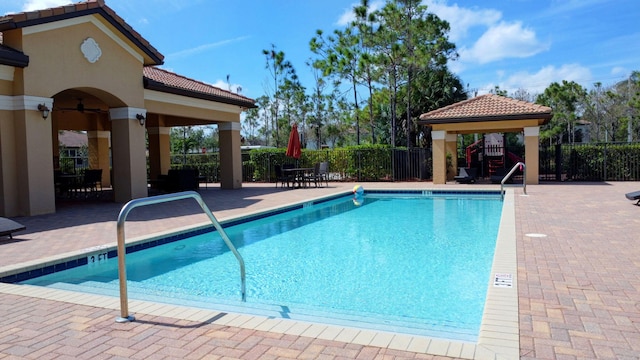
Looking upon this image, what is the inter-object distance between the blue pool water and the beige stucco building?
5.59 m

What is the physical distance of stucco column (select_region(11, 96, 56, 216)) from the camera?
11156 millimetres

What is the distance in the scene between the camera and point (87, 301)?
4.55 meters

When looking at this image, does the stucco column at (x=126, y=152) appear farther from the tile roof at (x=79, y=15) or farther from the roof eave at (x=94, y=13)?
the tile roof at (x=79, y=15)

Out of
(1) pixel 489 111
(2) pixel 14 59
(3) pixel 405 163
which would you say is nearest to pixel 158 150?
(2) pixel 14 59

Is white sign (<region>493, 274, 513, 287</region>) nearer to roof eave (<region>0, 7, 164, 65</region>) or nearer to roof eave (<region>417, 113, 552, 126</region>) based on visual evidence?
roof eave (<region>0, 7, 164, 65</region>)

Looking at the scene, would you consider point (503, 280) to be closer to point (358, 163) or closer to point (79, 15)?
point (79, 15)

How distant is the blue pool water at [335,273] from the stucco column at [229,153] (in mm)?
8769

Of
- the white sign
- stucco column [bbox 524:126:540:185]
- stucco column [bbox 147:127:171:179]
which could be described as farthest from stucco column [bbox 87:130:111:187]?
the white sign

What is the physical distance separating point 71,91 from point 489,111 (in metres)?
15.7

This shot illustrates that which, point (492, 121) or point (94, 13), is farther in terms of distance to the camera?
point (492, 121)

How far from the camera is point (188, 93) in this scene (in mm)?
16297

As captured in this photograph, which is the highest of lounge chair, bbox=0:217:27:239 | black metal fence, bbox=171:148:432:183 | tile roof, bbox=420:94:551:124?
tile roof, bbox=420:94:551:124

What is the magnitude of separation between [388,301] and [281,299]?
4.23ft

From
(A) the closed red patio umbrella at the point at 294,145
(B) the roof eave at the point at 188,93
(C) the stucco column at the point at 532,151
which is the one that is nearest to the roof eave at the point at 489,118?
(C) the stucco column at the point at 532,151
